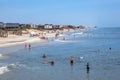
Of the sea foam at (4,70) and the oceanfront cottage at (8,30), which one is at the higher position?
the oceanfront cottage at (8,30)

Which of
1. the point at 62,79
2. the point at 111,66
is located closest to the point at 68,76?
the point at 62,79

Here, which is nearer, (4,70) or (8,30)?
(4,70)

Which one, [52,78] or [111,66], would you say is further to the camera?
[111,66]

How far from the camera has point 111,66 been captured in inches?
1548

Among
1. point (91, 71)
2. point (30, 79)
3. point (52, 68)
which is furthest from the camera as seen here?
point (52, 68)

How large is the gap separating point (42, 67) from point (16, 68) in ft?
11.0

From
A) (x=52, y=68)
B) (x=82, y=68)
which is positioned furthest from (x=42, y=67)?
(x=82, y=68)

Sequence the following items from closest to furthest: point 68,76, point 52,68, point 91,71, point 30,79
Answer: point 30,79
point 68,76
point 91,71
point 52,68

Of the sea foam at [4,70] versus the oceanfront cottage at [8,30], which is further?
the oceanfront cottage at [8,30]

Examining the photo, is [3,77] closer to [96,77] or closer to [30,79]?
[30,79]

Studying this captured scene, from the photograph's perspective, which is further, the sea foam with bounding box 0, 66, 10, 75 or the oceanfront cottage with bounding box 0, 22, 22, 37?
the oceanfront cottage with bounding box 0, 22, 22, 37

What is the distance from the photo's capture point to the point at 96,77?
3125 centimetres

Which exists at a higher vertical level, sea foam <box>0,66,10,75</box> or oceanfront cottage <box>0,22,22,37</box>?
oceanfront cottage <box>0,22,22,37</box>

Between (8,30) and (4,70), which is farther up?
(8,30)
